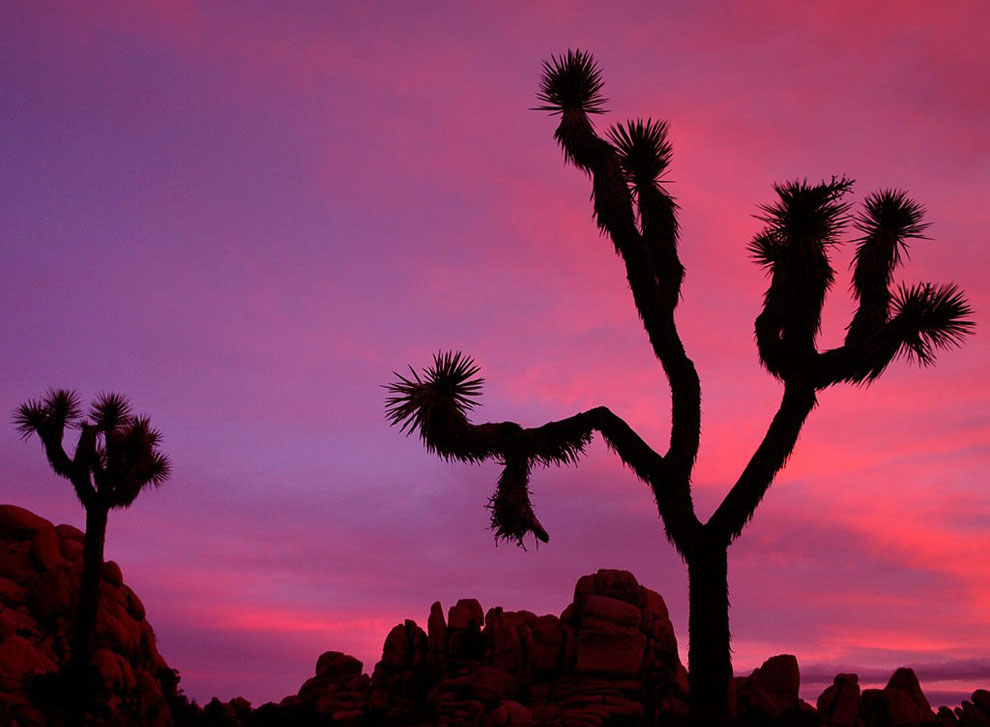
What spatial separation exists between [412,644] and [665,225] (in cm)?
2513

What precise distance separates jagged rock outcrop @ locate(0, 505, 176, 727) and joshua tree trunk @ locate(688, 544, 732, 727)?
18681mm

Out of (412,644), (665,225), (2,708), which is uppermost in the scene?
(665,225)

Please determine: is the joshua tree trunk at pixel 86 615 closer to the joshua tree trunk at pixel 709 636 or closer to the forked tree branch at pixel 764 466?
the joshua tree trunk at pixel 709 636

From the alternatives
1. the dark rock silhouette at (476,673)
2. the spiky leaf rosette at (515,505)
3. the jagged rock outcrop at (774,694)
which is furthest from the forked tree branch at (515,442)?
the jagged rock outcrop at (774,694)

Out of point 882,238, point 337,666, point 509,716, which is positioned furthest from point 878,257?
point 337,666

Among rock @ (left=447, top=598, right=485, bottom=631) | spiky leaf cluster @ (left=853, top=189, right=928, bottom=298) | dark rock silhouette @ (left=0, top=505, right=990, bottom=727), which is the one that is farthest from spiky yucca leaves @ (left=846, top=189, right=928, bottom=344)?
rock @ (left=447, top=598, right=485, bottom=631)

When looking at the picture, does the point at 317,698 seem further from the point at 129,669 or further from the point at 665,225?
the point at 665,225

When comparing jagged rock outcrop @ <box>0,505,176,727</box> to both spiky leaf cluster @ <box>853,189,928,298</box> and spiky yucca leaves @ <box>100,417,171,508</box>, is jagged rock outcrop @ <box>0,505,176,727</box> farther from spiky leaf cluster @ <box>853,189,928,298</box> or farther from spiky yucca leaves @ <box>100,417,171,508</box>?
spiky leaf cluster @ <box>853,189,928,298</box>

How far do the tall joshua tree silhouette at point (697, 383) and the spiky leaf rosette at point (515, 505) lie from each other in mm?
16

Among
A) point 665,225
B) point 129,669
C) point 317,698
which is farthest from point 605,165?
point 317,698

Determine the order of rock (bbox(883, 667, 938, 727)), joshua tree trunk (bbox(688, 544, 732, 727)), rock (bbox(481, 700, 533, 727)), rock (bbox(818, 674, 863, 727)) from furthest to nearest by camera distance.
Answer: rock (bbox(818, 674, 863, 727)) → rock (bbox(883, 667, 938, 727)) → rock (bbox(481, 700, 533, 727)) → joshua tree trunk (bbox(688, 544, 732, 727))

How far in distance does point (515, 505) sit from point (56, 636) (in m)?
20.8

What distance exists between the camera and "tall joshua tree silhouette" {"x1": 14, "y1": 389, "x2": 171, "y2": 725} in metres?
26.0

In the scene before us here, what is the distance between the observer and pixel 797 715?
1293 inches
